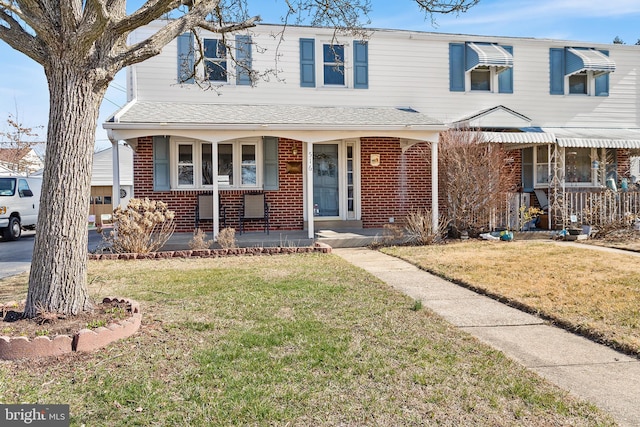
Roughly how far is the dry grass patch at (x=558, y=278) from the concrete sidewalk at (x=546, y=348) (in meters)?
0.26

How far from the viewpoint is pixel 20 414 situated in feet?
9.95

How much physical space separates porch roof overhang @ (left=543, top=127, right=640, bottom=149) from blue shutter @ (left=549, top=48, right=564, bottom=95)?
1.33m

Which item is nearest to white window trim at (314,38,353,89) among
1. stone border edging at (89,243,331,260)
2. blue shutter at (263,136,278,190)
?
blue shutter at (263,136,278,190)

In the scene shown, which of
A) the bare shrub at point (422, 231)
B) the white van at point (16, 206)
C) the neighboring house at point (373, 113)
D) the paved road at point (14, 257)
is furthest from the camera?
the white van at point (16, 206)

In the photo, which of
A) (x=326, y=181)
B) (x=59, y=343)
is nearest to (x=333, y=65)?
(x=326, y=181)

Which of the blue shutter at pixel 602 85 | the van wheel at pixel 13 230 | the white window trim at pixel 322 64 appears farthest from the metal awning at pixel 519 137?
the van wheel at pixel 13 230

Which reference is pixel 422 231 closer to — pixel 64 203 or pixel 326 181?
pixel 326 181

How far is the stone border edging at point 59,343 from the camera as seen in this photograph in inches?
154

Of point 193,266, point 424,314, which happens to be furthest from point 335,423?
point 193,266

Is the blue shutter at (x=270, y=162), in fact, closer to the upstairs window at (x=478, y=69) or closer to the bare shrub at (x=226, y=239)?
the bare shrub at (x=226, y=239)

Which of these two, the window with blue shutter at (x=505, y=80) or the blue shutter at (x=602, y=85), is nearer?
the window with blue shutter at (x=505, y=80)

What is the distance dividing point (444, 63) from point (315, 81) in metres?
3.94

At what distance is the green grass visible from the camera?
2.97 m

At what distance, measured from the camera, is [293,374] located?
357cm
